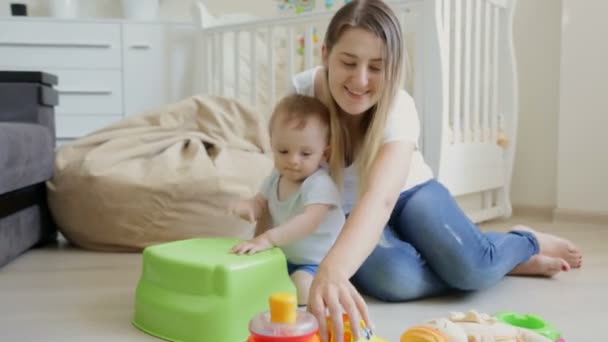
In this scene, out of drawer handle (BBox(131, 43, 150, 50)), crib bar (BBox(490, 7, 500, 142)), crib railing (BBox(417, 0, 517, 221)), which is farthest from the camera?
drawer handle (BBox(131, 43, 150, 50))

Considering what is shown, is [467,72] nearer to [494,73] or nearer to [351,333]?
[494,73]

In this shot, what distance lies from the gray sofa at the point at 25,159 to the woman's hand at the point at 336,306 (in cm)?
101

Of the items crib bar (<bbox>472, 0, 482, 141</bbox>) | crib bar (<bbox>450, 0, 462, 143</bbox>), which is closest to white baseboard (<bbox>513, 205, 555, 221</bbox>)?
crib bar (<bbox>472, 0, 482, 141</bbox>)

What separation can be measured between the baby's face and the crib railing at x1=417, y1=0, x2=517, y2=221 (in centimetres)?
90

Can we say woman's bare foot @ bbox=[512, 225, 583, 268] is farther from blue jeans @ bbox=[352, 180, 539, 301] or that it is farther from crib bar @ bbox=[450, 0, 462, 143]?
crib bar @ bbox=[450, 0, 462, 143]

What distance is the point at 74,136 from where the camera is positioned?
9.66ft

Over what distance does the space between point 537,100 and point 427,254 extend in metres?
1.58

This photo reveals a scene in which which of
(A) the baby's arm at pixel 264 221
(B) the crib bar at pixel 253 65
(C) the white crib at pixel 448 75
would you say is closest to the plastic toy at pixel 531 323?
(A) the baby's arm at pixel 264 221

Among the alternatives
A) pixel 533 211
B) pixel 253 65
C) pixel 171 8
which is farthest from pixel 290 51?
pixel 533 211

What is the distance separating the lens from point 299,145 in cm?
121

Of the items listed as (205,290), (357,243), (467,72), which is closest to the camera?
(357,243)

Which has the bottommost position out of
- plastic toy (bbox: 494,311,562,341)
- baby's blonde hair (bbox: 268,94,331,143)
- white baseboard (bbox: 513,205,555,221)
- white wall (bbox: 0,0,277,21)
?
white baseboard (bbox: 513,205,555,221)

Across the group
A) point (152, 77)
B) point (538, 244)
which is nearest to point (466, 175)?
point (538, 244)

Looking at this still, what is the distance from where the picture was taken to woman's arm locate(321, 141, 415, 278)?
2.83 feet
